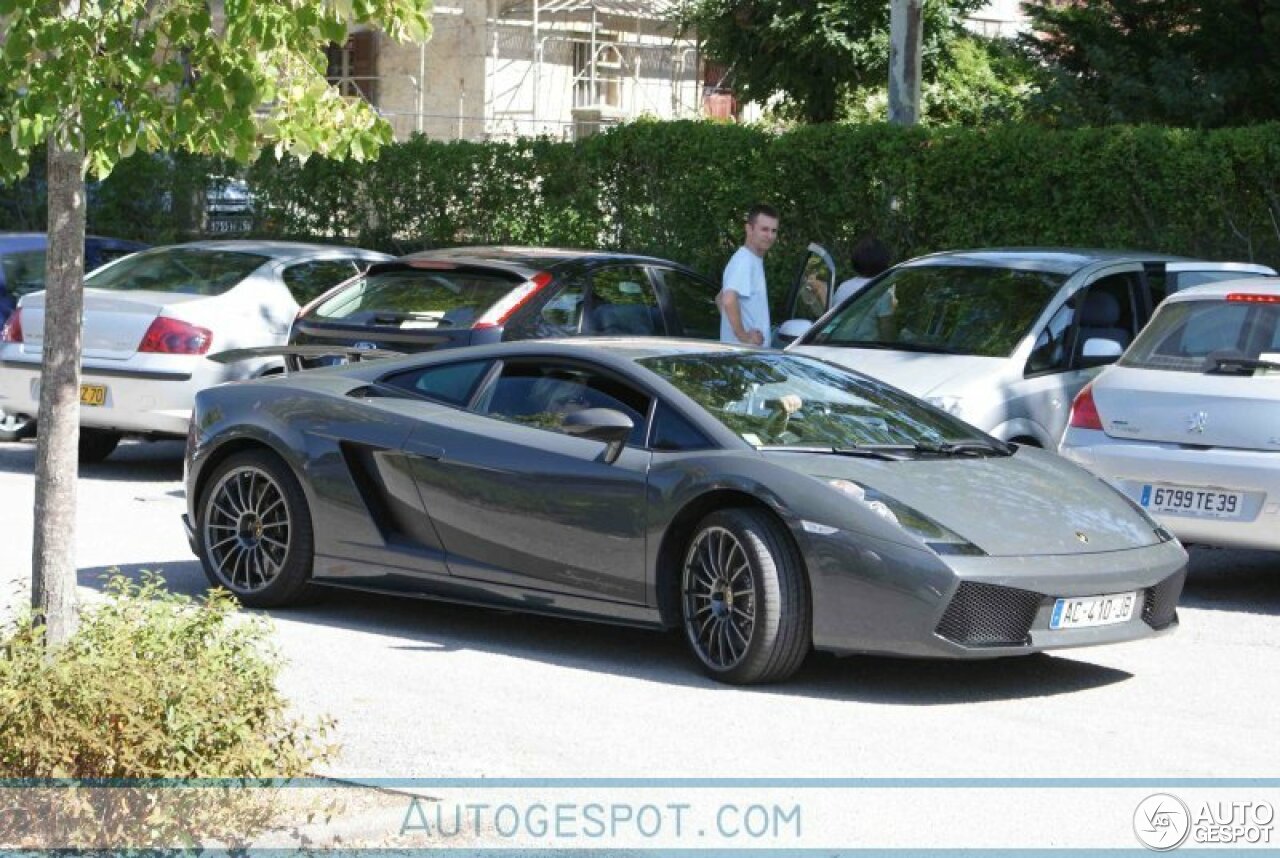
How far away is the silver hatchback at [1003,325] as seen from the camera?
11484 millimetres

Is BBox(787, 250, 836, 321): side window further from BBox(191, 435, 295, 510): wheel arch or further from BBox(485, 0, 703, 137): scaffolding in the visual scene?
BBox(485, 0, 703, 137): scaffolding

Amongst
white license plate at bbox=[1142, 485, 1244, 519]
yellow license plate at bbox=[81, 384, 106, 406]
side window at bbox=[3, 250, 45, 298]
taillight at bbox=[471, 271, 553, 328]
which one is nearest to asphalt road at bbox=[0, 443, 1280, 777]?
white license plate at bbox=[1142, 485, 1244, 519]

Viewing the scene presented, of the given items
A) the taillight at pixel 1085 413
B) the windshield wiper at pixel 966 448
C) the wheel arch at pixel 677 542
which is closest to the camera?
the wheel arch at pixel 677 542

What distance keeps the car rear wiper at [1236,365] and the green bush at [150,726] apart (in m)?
5.75

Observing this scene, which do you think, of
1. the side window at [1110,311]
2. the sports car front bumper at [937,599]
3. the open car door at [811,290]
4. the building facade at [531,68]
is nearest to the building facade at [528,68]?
the building facade at [531,68]

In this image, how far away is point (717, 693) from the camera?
789 cm

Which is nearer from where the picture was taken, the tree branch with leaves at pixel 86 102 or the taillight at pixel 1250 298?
the tree branch with leaves at pixel 86 102

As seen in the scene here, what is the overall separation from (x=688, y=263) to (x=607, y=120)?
1283 inches

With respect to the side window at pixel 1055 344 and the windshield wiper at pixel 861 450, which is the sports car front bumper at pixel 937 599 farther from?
the side window at pixel 1055 344

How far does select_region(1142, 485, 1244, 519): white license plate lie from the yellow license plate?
23.5 ft

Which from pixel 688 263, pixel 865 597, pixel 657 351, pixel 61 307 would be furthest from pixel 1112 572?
pixel 688 263

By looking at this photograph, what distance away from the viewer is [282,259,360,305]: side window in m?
15.1

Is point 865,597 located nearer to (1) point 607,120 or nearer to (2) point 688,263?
(2) point 688,263

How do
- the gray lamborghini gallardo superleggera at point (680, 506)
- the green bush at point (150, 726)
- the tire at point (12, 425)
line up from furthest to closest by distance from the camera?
1. the tire at point (12, 425)
2. the gray lamborghini gallardo superleggera at point (680, 506)
3. the green bush at point (150, 726)
